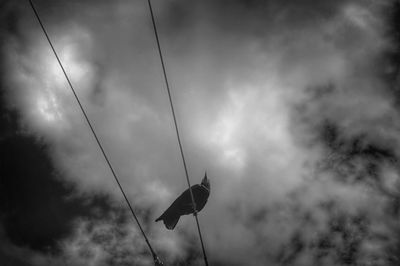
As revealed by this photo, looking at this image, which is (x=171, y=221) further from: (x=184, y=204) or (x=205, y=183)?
(x=205, y=183)

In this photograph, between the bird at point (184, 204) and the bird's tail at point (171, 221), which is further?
the bird's tail at point (171, 221)

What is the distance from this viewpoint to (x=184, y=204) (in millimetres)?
9469

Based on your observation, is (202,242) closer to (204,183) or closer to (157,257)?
(157,257)

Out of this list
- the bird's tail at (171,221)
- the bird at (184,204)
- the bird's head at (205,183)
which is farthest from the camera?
the bird's head at (205,183)

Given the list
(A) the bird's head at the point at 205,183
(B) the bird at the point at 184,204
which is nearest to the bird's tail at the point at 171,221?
(B) the bird at the point at 184,204

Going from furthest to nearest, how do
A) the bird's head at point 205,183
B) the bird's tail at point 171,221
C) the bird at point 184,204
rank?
the bird's head at point 205,183 < the bird's tail at point 171,221 < the bird at point 184,204

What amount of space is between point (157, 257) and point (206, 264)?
1.68 m

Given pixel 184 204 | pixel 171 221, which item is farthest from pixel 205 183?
pixel 171 221

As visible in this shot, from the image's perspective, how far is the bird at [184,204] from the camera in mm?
9469

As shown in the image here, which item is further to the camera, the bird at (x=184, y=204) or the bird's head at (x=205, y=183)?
the bird's head at (x=205, y=183)

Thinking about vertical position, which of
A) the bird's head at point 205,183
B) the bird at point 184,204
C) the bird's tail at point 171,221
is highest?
the bird's head at point 205,183

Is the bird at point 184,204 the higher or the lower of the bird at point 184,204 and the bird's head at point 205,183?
the lower

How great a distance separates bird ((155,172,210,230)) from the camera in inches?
373

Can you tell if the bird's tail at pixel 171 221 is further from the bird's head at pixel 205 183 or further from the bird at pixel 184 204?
the bird's head at pixel 205 183
